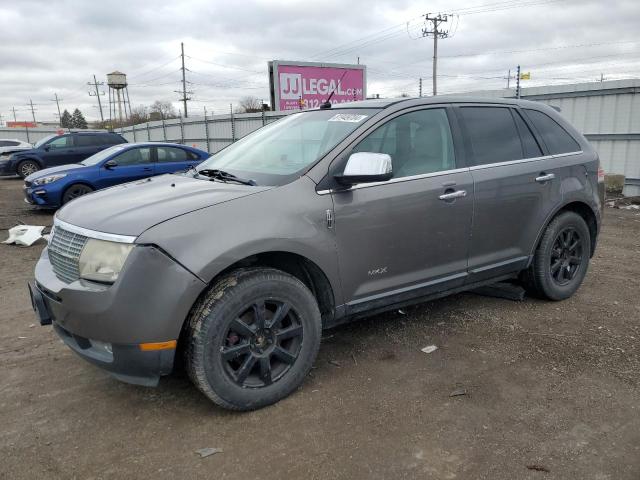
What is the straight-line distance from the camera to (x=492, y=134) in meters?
4.01

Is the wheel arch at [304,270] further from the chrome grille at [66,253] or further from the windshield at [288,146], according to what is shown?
the chrome grille at [66,253]

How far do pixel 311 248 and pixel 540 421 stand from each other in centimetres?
156

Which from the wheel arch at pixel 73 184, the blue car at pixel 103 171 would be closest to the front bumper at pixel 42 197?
the blue car at pixel 103 171

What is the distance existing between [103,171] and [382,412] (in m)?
9.07

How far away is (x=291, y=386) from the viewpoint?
9.93 feet

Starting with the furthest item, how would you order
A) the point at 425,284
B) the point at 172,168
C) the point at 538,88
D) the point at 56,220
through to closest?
1. the point at 538,88
2. the point at 172,168
3. the point at 425,284
4. the point at 56,220

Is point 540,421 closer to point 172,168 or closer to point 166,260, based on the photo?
point 166,260

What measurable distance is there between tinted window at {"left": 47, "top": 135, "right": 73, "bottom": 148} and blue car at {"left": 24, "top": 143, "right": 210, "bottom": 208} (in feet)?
22.2

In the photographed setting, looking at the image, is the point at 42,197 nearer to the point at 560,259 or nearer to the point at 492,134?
the point at 492,134

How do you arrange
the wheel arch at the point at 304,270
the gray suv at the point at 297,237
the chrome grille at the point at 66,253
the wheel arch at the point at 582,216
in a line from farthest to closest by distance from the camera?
Result: the wheel arch at the point at 582,216, the wheel arch at the point at 304,270, the chrome grille at the point at 66,253, the gray suv at the point at 297,237

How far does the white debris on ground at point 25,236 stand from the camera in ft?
24.8

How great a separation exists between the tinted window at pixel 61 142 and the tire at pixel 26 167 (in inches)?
49.4

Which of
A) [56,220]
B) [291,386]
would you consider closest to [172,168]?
[56,220]

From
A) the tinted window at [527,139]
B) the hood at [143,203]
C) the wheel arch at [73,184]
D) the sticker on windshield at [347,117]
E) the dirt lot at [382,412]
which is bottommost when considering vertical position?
the dirt lot at [382,412]
